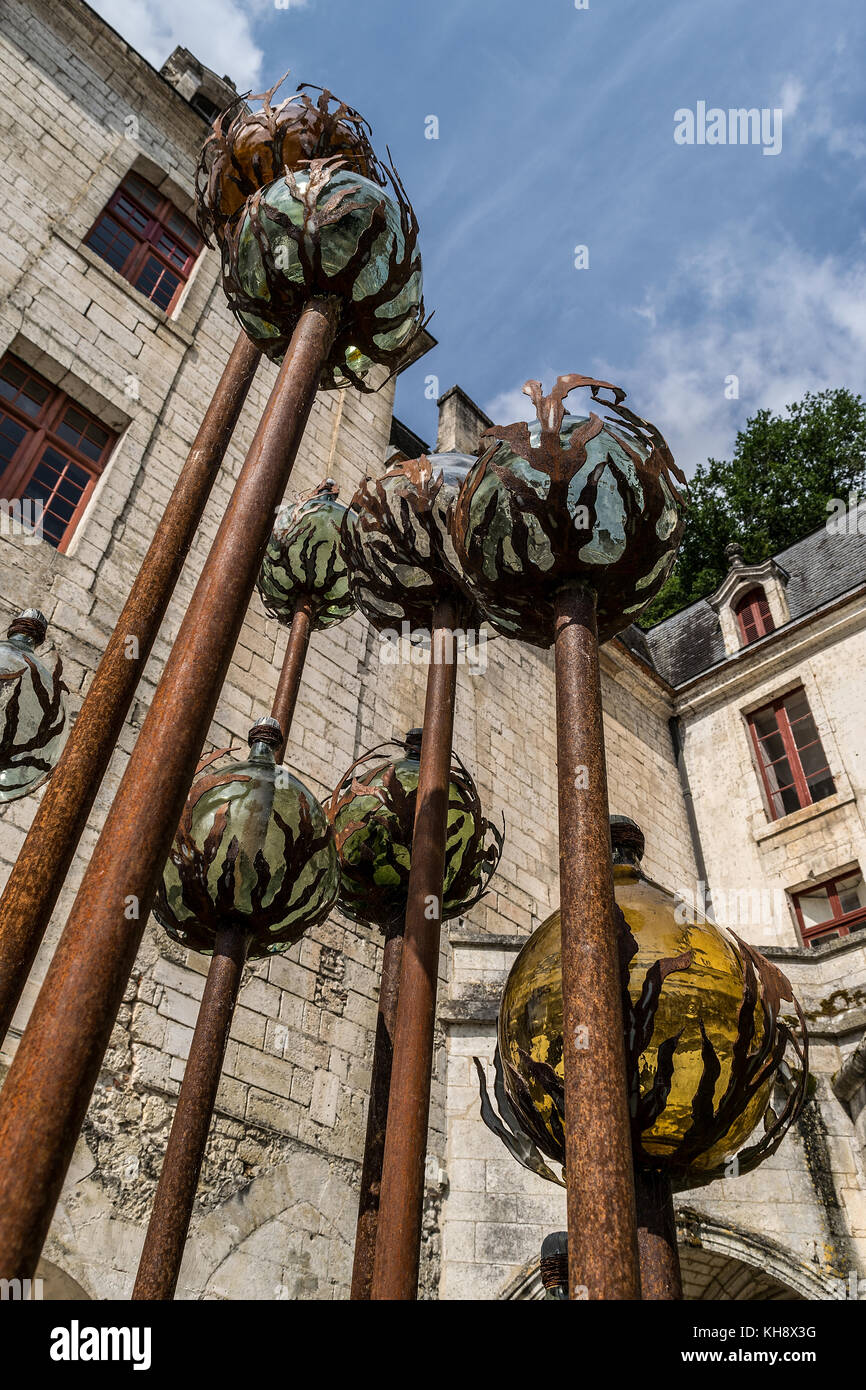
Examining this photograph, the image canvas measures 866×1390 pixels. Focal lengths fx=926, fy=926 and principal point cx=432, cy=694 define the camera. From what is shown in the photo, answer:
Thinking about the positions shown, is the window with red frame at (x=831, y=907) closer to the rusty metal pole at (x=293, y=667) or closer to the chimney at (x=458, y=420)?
the chimney at (x=458, y=420)

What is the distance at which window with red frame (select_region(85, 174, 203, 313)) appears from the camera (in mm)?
8289

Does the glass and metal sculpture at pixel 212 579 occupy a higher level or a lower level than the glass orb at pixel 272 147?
lower

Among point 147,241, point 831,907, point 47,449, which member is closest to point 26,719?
point 47,449

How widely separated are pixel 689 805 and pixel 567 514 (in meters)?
11.9

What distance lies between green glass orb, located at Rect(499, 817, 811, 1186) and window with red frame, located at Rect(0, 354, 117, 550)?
616 cm

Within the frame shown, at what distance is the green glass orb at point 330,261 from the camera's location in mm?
2246

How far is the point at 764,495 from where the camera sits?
19359mm

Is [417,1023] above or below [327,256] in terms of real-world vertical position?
below

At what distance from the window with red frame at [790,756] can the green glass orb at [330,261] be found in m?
10.7

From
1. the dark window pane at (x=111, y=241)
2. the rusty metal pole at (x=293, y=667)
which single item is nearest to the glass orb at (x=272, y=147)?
the rusty metal pole at (x=293, y=667)

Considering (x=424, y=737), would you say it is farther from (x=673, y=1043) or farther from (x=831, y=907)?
(x=831, y=907)

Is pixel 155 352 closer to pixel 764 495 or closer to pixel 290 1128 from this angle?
pixel 290 1128

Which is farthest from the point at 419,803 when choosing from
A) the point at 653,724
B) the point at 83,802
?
the point at 653,724

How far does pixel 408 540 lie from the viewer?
2.41 m
